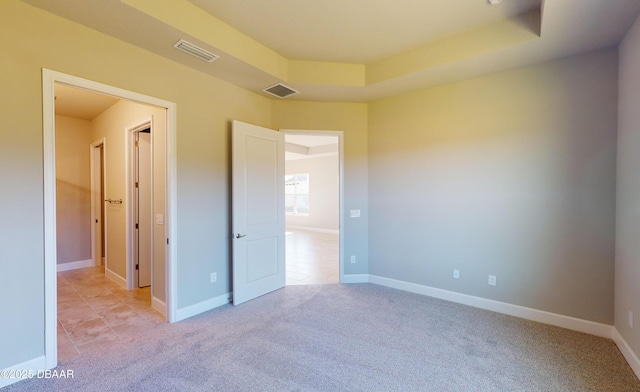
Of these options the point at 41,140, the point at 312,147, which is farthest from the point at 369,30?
the point at 312,147

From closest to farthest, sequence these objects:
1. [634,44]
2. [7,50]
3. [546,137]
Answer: [7,50] → [634,44] → [546,137]

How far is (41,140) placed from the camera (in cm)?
209

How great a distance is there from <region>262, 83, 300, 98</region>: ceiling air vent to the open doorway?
2.78 meters

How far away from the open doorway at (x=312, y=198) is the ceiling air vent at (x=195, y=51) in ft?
12.7

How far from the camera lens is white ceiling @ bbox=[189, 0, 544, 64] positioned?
2.43 metres

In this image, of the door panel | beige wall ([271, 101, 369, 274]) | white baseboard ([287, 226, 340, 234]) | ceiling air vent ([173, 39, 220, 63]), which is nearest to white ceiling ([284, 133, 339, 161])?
white baseboard ([287, 226, 340, 234])

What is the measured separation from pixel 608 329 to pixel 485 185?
1705mm

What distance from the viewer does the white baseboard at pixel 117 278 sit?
412 centimetres

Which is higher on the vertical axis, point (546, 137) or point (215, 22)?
point (215, 22)

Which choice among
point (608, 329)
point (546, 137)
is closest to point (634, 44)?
point (546, 137)

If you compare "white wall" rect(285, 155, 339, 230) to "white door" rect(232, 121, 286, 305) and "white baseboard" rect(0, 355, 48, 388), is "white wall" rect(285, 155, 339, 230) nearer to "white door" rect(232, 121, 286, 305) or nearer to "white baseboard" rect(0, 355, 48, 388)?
"white door" rect(232, 121, 286, 305)

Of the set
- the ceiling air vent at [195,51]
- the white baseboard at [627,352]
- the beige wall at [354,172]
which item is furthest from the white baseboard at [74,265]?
the white baseboard at [627,352]

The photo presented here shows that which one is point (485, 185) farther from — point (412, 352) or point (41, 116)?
point (41, 116)

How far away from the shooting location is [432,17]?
8.56 feet
